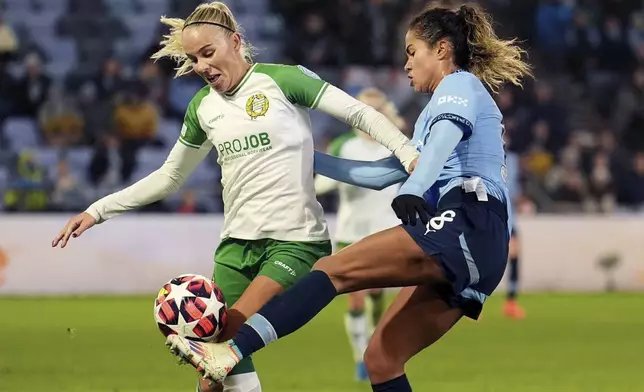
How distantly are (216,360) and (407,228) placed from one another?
0.98 m

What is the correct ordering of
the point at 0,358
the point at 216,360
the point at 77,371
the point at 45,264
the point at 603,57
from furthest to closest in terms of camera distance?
the point at 603,57 → the point at 45,264 → the point at 0,358 → the point at 77,371 → the point at 216,360

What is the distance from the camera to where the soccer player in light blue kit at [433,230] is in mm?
5074

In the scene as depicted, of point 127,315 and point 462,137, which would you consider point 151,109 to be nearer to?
point 127,315

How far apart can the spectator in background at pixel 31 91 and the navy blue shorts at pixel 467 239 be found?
49.0 feet

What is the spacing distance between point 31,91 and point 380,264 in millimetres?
15243

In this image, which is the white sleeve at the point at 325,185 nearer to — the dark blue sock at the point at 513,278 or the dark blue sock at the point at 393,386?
the dark blue sock at the point at 513,278

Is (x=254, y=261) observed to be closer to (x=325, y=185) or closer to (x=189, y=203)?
(x=325, y=185)

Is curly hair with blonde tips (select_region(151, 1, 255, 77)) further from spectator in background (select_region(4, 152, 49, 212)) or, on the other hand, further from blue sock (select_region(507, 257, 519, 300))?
spectator in background (select_region(4, 152, 49, 212))

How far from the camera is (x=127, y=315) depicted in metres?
15.2

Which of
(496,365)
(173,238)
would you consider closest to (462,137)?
(496,365)

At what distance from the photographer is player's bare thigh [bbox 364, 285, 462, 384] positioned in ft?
18.2

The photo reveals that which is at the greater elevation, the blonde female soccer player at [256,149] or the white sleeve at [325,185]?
the blonde female soccer player at [256,149]

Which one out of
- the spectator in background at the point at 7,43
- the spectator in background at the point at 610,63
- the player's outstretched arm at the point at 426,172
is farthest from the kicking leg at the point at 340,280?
the spectator in background at the point at 610,63

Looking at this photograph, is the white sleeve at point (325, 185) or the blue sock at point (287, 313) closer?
the blue sock at point (287, 313)
